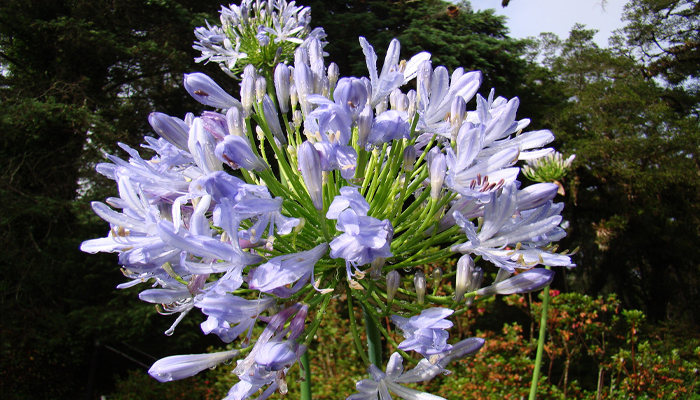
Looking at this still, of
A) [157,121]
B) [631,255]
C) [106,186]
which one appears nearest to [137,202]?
[157,121]

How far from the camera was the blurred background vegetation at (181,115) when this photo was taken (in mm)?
5613

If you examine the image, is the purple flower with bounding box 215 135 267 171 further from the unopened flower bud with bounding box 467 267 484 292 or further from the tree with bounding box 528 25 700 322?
the tree with bounding box 528 25 700 322

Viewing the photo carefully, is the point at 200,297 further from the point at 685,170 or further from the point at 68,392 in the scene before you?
the point at 685,170

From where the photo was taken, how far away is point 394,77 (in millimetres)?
1218

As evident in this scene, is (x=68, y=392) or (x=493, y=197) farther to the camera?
(x=68, y=392)

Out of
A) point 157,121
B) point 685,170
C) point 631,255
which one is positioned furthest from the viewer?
point 631,255

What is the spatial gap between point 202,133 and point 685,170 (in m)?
14.5

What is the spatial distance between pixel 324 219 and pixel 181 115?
9723mm

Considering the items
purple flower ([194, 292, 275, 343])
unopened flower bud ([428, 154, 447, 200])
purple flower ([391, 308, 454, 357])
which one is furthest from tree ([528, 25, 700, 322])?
purple flower ([194, 292, 275, 343])

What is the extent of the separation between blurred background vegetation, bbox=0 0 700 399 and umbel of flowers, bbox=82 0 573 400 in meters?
4.05

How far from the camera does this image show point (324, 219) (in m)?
1.11

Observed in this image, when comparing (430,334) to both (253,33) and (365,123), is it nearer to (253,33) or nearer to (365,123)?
(365,123)

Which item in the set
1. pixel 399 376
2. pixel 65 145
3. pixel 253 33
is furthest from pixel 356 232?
pixel 65 145

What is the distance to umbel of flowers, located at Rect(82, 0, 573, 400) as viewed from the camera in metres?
0.99
